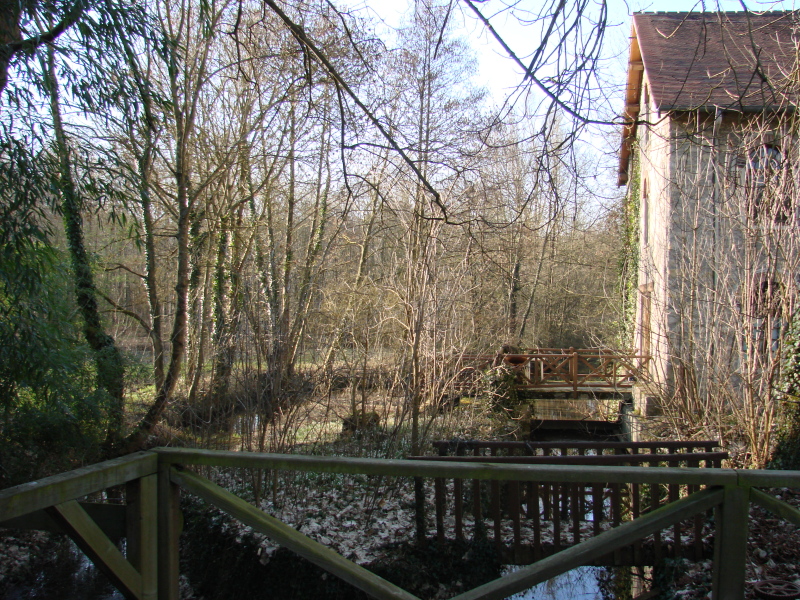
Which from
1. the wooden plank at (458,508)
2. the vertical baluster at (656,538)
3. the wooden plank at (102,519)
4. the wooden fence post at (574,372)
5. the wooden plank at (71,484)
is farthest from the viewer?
the wooden fence post at (574,372)

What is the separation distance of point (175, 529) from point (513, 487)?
3236 millimetres

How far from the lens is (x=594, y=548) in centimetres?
197

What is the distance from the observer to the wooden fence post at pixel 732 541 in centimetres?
192

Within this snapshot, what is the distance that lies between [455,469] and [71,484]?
1.17m

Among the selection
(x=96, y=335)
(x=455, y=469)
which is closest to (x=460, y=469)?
(x=455, y=469)

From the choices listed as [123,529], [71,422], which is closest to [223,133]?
[71,422]

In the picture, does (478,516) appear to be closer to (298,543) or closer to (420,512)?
(420,512)

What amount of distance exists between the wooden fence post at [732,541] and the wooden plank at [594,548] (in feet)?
0.20

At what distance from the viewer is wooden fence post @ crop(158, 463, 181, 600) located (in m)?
2.11

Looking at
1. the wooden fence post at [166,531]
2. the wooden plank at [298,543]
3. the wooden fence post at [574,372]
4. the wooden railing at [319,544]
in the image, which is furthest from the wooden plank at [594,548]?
the wooden fence post at [574,372]

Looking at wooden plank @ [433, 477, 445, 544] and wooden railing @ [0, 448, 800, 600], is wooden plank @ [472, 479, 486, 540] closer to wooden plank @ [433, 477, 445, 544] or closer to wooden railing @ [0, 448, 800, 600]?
wooden plank @ [433, 477, 445, 544]

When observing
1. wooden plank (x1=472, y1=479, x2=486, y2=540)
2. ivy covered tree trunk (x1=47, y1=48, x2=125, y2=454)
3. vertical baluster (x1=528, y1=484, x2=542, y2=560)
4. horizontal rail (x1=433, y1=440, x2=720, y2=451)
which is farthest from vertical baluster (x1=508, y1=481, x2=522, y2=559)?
ivy covered tree trunk (x1=47, y1=48, x2=125, y2=454)

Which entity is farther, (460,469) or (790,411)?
(790,411)

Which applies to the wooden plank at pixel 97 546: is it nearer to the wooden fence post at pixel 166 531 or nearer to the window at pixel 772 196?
the wooden fence post at pixel 166 531
